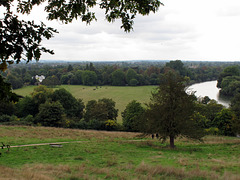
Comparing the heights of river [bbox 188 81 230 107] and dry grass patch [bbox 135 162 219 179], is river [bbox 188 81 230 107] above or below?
below

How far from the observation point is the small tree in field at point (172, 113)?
19656mm

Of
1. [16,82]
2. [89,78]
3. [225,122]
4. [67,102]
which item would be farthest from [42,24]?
[89,78]

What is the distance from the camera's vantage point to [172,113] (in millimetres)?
19906

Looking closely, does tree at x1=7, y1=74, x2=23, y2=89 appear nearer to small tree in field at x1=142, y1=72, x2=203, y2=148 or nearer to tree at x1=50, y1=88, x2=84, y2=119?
tree at x1=50, y1=88, x2=84, y2=119

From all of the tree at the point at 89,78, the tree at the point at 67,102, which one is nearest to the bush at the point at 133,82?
the tree at the point at 89,78

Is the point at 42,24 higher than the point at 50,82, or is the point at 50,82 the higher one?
the point at 42,24

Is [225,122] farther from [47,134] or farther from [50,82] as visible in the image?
[50,82]

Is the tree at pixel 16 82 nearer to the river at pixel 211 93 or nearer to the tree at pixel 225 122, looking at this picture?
the river at pixel 211 93

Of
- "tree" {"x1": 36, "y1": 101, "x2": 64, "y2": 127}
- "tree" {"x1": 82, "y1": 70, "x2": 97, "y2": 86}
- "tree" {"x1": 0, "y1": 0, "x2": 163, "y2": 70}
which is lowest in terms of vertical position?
"tree" {"x1": 36, "y1": 101, "x2": 64, "y2": 127}

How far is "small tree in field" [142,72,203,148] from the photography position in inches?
774

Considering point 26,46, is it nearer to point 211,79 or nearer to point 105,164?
point 105,164

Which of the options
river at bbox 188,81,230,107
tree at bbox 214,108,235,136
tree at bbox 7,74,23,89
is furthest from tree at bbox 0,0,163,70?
tree at bbox 7,74,23,89

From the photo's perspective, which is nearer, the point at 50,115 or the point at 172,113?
the point at 172,113

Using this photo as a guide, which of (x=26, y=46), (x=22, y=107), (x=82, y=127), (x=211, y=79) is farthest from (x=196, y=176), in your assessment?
(x=211, y=79)
